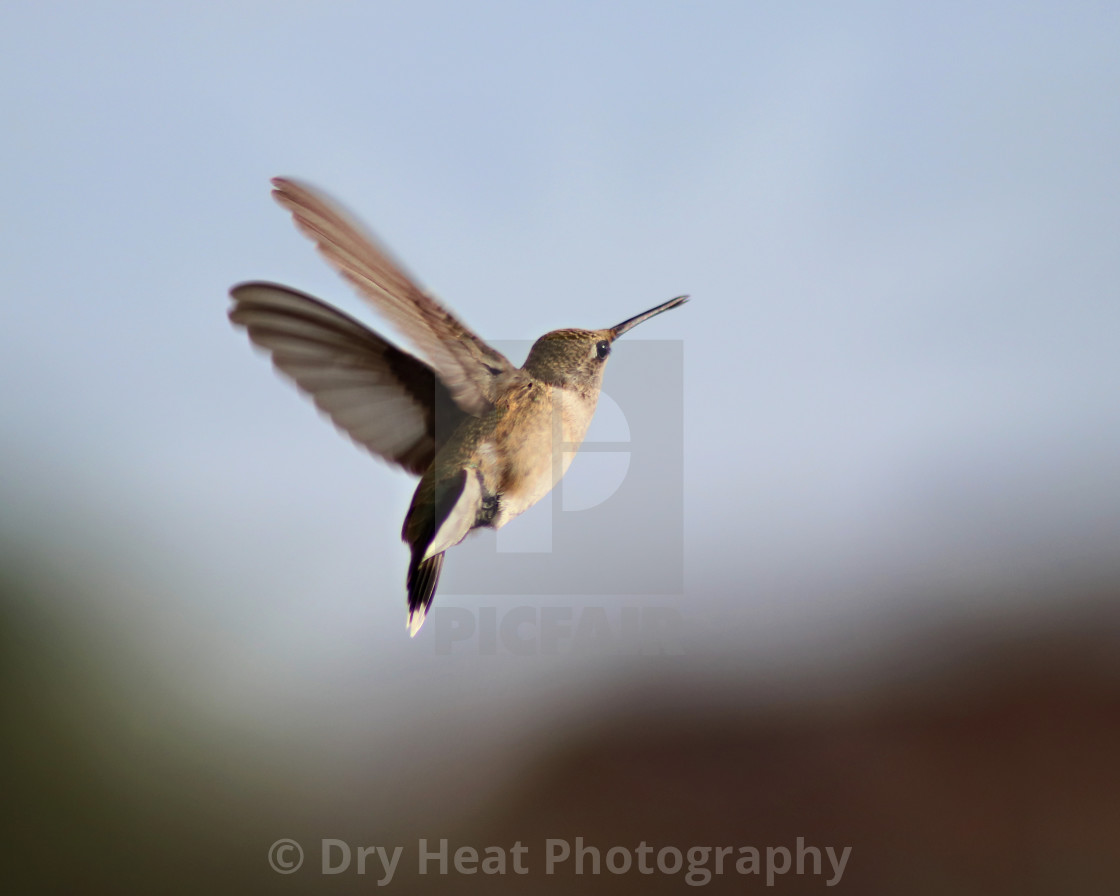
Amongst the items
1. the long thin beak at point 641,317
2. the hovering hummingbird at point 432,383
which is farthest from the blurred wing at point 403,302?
the long thin beak at point 641,317

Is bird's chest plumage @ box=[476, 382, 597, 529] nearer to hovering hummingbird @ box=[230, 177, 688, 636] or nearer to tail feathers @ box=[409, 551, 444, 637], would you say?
hovering hummingbird @ box=[230, 177, 688, 636]

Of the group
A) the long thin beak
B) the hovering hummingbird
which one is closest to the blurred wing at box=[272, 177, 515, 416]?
the hovering hummingbird

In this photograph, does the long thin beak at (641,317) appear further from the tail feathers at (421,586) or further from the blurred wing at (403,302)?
the tail feathers at (421,586)

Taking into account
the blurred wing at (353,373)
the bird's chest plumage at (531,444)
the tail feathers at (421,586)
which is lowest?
the tail feathers at (421,586)

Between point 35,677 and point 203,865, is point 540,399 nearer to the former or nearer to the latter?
point 203,865

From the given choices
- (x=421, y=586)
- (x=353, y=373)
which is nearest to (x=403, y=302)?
(x=353, y=373)

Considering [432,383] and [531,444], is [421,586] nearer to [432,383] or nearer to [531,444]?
[531,444]

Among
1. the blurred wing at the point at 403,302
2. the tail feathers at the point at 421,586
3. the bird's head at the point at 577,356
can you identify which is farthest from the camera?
the bird's head at the point at 577,356
